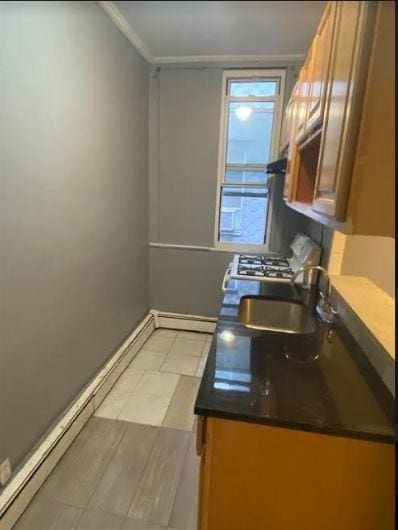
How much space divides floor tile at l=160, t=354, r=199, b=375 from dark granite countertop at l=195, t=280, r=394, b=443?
132 cm

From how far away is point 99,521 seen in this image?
1.36m

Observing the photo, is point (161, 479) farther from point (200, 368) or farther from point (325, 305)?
point (325, 305)

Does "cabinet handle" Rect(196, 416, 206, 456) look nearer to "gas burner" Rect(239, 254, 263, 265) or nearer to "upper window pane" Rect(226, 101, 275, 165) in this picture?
"gas burner" Rect(239, 254, 263, 265)

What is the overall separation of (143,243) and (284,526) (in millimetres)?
2412

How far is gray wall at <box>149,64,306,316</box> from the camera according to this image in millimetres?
2734

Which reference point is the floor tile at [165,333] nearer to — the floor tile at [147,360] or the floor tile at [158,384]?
the floor tile at [147,360]

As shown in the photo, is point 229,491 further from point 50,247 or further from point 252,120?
point 252,120

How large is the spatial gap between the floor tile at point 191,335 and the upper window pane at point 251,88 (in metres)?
2.27

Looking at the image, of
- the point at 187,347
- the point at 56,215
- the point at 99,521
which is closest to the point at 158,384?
the point at 187,347

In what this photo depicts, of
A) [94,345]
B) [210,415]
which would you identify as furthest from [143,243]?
[210,415]

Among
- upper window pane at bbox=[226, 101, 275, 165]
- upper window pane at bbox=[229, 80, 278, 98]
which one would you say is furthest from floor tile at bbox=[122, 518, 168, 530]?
upper window pane at bbox=[229, 80, 278, 98]

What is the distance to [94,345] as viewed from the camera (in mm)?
2068

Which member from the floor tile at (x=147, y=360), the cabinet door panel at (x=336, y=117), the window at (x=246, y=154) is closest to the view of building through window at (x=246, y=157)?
the window at (x=246, y=154)

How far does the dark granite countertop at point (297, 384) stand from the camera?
0.82 m
